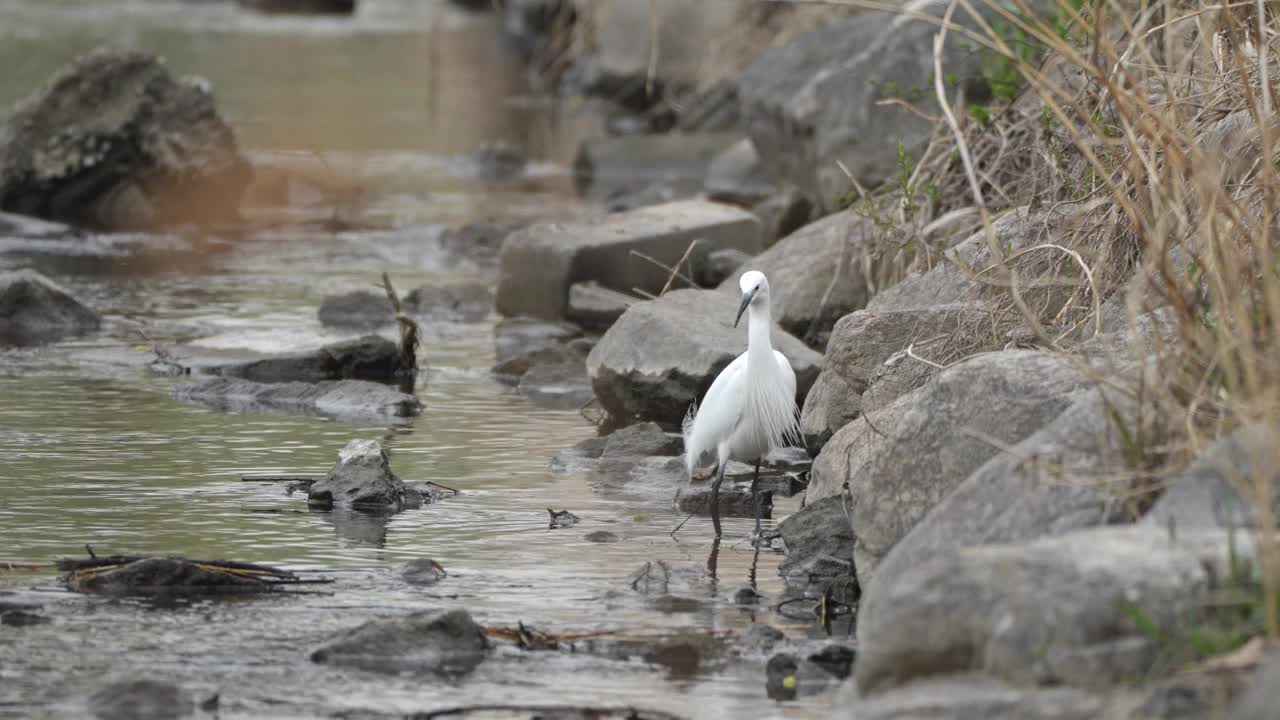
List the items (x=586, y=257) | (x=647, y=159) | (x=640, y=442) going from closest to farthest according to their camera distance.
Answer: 1. (x=640, y=442)
2. (x=586, y=257)
3. (x=647, y=159)


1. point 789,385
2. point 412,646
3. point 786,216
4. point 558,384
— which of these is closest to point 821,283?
point 558,384

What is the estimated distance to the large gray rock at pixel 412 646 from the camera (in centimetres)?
467

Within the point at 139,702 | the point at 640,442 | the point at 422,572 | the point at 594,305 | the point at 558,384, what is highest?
the point at 594,305

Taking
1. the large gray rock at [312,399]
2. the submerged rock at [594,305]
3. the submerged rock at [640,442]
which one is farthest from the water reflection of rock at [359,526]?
the submerged rock at [594,305]

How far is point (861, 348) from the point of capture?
675 centimetres

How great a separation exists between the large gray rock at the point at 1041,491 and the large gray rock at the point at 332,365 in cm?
499

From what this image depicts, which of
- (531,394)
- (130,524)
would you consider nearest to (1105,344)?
(130,524)

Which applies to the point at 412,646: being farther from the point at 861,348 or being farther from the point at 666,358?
the point at 666,358

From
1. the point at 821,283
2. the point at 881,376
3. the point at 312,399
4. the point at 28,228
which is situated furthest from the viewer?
the point at 28,228

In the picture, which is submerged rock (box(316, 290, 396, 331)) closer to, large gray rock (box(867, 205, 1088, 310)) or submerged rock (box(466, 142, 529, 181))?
large gray rock (box(867, 205, 1088, 310))

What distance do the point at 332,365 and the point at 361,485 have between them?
102 inches

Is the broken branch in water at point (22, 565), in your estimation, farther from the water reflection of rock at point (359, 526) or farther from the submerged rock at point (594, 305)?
the submerged rock at point (594, 305)

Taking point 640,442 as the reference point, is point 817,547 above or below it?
below

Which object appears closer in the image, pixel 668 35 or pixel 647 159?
pixel 647 159
